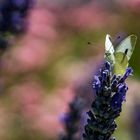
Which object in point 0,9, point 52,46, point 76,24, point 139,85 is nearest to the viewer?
point 0,9

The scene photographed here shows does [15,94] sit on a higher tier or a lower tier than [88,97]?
higher

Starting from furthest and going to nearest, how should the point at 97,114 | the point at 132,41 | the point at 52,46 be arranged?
the point at 52,46, the point at 132,41, the point at 97,114

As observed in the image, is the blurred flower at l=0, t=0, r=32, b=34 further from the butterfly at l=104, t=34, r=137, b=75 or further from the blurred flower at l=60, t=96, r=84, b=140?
the butterfly at l=104, t=34, r=137, b=75

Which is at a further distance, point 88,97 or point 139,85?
point 139,85

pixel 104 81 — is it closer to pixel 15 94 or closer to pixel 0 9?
pixel 0 9

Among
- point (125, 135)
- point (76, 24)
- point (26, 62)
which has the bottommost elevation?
point (125, 135)

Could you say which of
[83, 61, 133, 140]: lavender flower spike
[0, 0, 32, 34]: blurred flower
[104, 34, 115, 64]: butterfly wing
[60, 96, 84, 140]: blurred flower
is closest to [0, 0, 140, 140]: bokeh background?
[0, 0, 32, 34]: blurred flower

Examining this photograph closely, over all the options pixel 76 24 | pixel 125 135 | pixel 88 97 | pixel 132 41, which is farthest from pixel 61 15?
pixel 132 41
